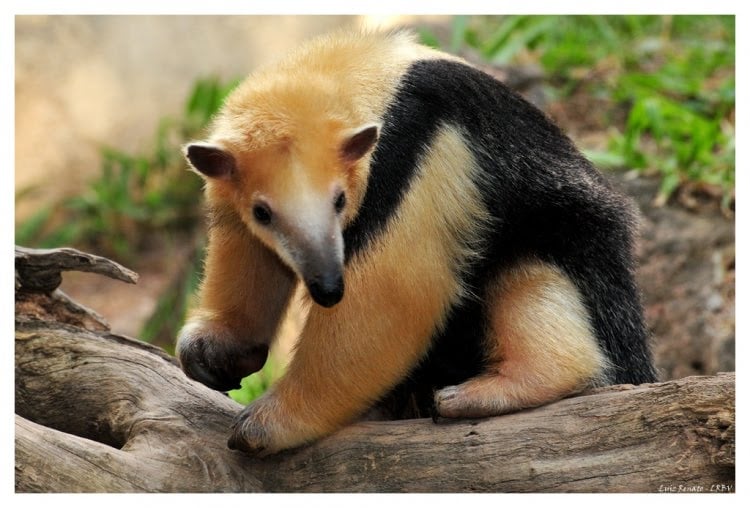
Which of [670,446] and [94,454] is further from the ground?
[670,446]

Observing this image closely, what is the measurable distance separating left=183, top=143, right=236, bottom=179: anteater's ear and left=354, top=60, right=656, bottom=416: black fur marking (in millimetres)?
598

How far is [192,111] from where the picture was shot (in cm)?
909

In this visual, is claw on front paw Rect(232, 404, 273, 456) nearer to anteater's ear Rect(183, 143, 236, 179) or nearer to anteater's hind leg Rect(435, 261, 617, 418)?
anteater's hind leg Rect(435, 261, 617, 418)

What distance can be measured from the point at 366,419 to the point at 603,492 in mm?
1146

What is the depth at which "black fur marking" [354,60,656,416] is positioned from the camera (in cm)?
384

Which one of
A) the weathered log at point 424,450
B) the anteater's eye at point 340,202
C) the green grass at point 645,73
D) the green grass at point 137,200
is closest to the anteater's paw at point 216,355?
the weathered log at point 424,450

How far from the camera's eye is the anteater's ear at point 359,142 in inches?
137

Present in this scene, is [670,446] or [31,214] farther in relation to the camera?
[31,214]

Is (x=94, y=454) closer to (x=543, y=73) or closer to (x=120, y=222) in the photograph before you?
(x=120, y=222)

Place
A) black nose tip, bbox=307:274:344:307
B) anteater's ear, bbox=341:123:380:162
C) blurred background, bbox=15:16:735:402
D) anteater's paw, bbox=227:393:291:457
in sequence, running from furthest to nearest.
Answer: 1. blurred background, bbox=15:16:735:402
2. anteater's paw, bbox=227:393:291:457
3. anteater's ear, bbox=341:123:380:162
4. black nose tip, bbox=307:274:344:307

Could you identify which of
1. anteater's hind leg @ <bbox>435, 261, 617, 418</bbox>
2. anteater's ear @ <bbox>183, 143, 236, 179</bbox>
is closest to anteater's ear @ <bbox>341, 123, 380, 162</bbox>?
anteater's ear @ <bbox>183, 143, 236, 179</bbox>

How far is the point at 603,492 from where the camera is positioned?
367cm
